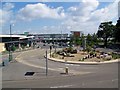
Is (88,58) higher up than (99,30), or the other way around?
(99,30)

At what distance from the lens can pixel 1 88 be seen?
25.3 metres

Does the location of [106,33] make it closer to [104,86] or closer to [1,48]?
[1,48]

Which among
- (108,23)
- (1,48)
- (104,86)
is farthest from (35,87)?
(108,23)

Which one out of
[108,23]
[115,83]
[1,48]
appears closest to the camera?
[115,83]

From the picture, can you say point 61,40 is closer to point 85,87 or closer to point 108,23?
point 108,23

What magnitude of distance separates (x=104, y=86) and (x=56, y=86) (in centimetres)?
474

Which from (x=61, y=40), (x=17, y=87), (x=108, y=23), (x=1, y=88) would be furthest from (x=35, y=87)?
(x=61, y=40)

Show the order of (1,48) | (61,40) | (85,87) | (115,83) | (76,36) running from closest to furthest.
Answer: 1. (85,87)
2. (115,83)
3. (1,48)
4. (76,36)
5. (61,40)

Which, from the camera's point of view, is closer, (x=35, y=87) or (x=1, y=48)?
(x=35, y=87)

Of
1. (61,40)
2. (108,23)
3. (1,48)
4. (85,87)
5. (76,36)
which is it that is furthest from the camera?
(61,40)

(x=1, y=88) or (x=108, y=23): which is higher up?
(x=108, y=23)

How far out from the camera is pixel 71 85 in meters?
26.2

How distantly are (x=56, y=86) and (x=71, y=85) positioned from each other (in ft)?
5.23

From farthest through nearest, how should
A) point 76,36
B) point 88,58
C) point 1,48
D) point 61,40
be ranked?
point 61,40 → point 76,36 → point 1,48 → point 88,58
